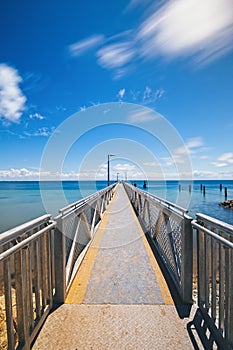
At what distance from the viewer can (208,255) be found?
2.50 meters

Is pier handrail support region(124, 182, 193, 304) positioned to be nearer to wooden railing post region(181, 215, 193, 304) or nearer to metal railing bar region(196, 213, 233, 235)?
wooden railing post region(181, 215, 193, 304)

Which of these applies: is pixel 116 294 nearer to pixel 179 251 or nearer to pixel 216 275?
pixel 179 251

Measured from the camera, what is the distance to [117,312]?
2.73 meters

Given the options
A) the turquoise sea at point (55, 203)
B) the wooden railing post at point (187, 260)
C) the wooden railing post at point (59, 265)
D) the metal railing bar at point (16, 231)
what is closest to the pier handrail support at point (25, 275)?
the metal railing bar at point (16, 231)

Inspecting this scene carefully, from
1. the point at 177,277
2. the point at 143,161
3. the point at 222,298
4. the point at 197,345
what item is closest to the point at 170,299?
the point at 177,277

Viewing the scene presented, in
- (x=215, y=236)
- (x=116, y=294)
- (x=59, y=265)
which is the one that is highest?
(x=215, y=236)

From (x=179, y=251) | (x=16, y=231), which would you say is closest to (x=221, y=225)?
(x=179, y=251)

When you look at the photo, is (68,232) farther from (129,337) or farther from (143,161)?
(143,161)

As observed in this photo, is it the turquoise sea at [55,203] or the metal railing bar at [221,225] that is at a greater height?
the metal railing bar at [221,225]

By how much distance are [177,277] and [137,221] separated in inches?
204

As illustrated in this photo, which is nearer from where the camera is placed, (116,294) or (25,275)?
(25,275)

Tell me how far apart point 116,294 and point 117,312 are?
1.40ft

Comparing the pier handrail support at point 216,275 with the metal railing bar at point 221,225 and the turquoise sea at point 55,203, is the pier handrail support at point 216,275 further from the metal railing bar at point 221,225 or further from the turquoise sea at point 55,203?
the turquoise sea at point 55,203

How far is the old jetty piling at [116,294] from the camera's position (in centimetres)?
201
